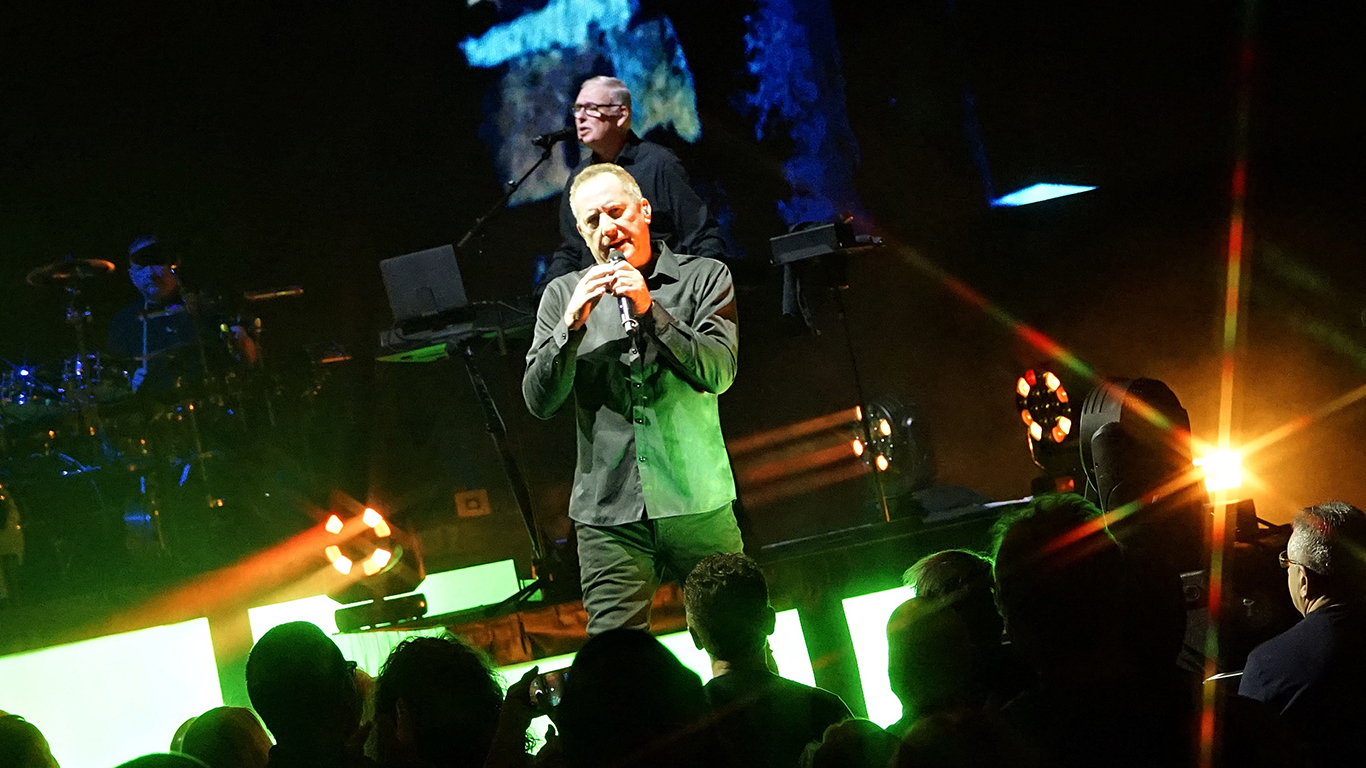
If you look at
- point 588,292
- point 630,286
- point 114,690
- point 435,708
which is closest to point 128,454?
point 114,690

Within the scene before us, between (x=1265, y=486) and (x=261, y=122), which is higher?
(x=261, y=122)

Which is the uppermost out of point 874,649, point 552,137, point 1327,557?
point 552,137

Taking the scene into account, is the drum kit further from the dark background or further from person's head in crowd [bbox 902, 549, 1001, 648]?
person's head in crowd [bbox 902, 549, 1001, 648]

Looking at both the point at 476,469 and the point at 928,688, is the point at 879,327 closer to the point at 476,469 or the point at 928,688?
the point at 476,469

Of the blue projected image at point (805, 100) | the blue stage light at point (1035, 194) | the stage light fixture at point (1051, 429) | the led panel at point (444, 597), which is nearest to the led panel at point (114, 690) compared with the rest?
the led panel at point (444, 597)

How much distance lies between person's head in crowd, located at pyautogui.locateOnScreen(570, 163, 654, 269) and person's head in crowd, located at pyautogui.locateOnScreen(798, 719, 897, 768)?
1795mm

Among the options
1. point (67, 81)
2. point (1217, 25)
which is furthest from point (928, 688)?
point (67, 81)

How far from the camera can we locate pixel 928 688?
212cm

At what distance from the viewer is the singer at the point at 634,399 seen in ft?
10.7

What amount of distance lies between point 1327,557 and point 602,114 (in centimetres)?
326

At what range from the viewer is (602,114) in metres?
4.94

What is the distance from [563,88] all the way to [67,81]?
10.2 feet

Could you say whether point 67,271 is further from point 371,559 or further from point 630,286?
point 630,286

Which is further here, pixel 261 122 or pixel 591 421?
pixel 261 122
